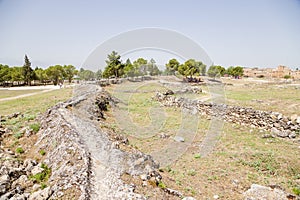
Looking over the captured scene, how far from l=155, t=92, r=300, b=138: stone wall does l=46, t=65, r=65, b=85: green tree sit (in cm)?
5613

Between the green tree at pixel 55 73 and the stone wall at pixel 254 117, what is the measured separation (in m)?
56.1

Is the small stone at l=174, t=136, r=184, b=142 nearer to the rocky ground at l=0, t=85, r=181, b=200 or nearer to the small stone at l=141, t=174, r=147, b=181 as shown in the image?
the rocky ground at l=0, t=85, r=181, b=200

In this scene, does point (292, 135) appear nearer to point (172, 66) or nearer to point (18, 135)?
point (18, 135)

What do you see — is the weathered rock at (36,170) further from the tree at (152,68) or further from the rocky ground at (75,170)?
the tree at (152,68)

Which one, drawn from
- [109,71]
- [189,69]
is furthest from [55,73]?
[189,69]

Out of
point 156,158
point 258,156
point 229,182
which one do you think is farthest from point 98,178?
point 258,156

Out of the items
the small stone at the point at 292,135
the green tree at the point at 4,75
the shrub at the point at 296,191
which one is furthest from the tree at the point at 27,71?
the shrub at the point at 296,191

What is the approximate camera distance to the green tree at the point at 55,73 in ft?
213

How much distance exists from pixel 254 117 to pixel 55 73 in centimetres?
6422

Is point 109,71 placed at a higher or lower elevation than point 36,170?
higher

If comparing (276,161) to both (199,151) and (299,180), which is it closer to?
(299,180)

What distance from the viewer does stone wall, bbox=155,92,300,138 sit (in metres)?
14.6

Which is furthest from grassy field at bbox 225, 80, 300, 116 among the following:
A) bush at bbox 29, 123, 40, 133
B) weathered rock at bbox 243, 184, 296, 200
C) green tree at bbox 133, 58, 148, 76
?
green tree at bbox 133, 58, 148, 76

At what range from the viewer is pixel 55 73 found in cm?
6500
